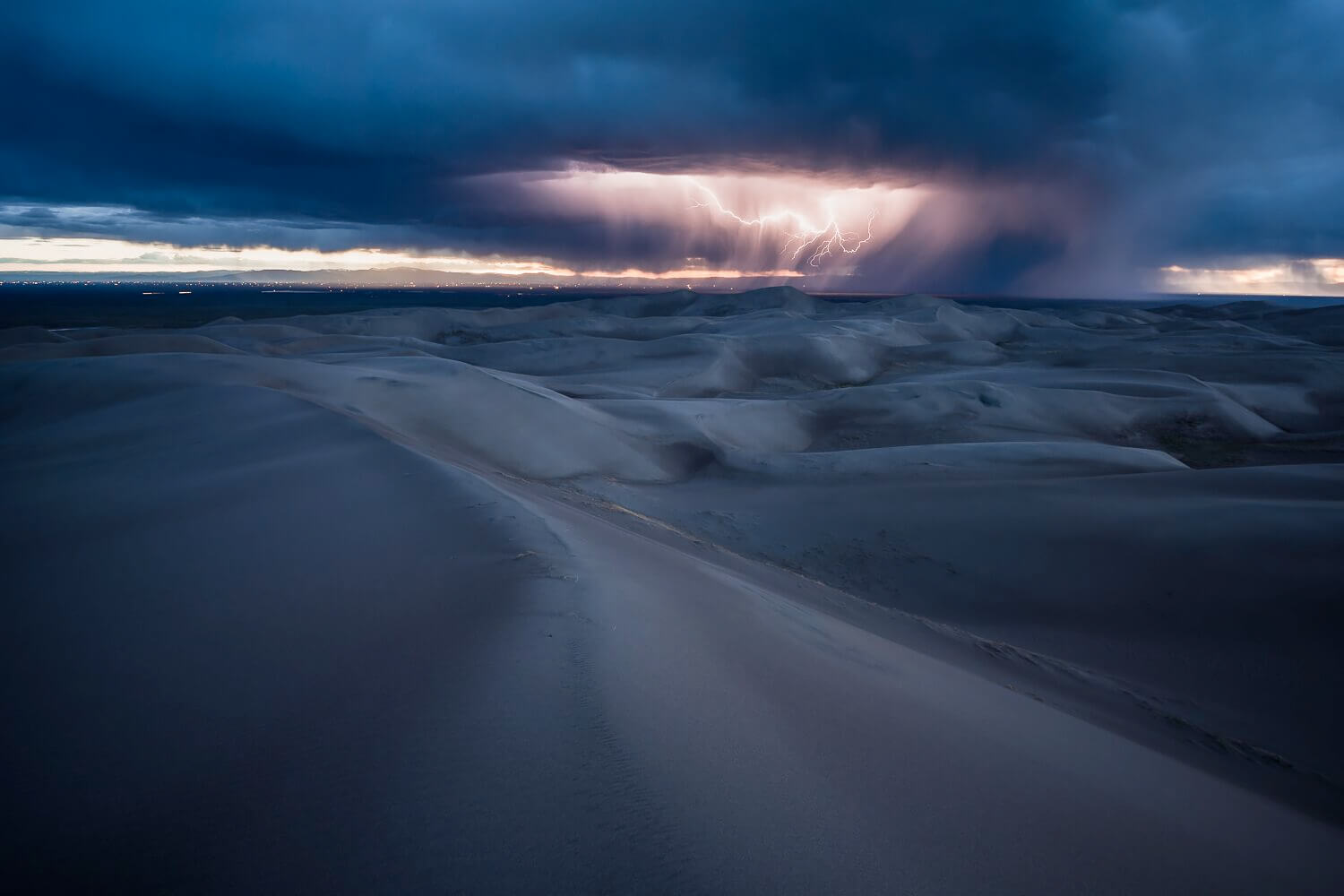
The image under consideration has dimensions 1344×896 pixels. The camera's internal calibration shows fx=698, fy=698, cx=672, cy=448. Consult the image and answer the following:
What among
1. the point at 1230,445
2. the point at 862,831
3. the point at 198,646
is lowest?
the point at 1230,445

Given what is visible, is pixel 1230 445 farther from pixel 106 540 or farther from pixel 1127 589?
pixel 106 540

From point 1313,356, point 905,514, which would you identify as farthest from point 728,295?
point 905,514

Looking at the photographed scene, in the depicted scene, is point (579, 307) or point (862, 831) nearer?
point (862, 831)

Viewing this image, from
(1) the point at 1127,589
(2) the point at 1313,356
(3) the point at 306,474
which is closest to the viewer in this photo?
(3) the point at 306,474

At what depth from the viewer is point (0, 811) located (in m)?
1.80

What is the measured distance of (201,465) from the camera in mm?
5930

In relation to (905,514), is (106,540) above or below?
above

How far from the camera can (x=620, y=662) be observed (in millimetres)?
2791

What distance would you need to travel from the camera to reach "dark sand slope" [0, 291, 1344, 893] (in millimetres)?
1835

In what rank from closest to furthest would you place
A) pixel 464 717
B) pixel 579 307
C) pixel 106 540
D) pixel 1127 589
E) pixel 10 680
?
pixel 464 717 < pixel 10 680 < pixel 106 540 < pixel 1127 589 < pixel 579 307

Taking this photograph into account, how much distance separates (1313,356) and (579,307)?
171ft

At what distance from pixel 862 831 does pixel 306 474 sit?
5.02 meters

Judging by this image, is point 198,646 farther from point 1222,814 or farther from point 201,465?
point 1222,814

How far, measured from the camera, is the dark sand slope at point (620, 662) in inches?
72.2
